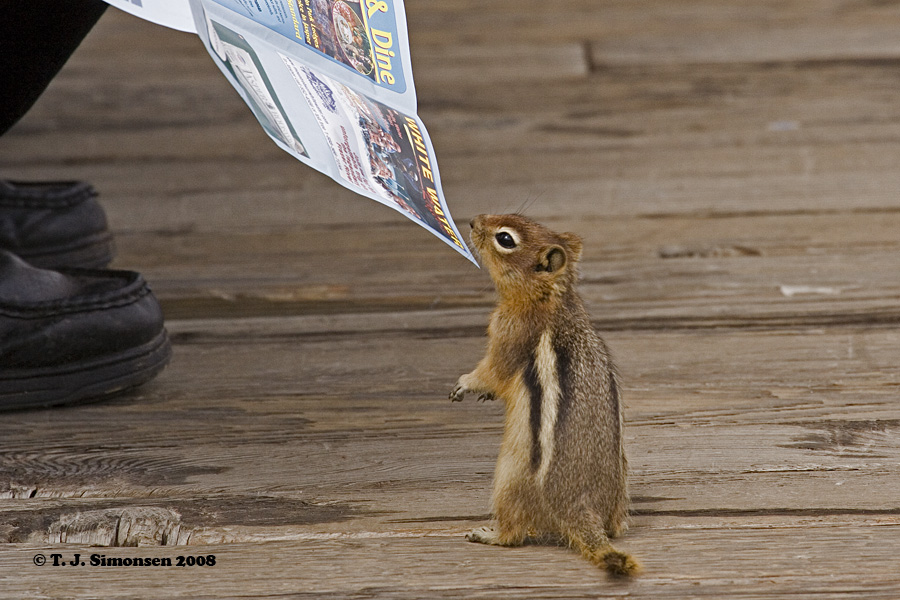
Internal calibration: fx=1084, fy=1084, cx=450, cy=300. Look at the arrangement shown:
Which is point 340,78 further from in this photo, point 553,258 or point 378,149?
point 553,258

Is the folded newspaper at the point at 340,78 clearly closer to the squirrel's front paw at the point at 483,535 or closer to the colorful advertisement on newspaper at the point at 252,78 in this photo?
the colorful advertisement on newspaper at the point at 252,78

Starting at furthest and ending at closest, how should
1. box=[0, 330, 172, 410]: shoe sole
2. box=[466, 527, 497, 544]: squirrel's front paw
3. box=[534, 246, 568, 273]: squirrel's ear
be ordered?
box=[0, 330, 172, 410]: shoe sole < box=[534, 246, 568, 273]: squirrel's ear < box=[466, 527, 497, 544]: squirrel's front paw

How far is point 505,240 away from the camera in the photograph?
1.61 m

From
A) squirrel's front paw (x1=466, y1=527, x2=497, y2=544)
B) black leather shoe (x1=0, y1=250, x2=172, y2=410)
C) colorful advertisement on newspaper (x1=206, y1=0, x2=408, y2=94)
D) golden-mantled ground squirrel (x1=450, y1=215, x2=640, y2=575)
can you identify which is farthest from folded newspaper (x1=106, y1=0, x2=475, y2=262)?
black leather shoe (x1=0, y1=250, x2=172, y2=410)

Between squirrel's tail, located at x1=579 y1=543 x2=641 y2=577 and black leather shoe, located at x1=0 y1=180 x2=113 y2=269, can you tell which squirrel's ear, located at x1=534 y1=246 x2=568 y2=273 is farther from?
black leather shoe, located at x1=0 y1=180 x2=113 y2=269

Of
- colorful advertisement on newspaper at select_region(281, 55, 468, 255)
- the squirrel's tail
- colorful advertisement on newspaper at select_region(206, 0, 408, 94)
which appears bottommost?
the squirrel's tail

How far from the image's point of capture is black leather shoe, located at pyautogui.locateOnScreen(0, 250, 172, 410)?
1.86 metres

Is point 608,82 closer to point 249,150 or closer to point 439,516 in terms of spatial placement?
point 249,150

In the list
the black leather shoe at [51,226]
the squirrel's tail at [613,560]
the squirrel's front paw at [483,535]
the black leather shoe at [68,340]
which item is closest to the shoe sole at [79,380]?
the black leather shoe at [68,340]

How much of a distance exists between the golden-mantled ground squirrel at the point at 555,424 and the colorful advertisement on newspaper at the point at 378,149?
8.3 inches

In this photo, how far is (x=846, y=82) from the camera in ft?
12.0

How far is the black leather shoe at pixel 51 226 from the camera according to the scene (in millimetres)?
2412

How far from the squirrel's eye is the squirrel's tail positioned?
1.52ft

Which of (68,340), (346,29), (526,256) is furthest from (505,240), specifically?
(68,340)
